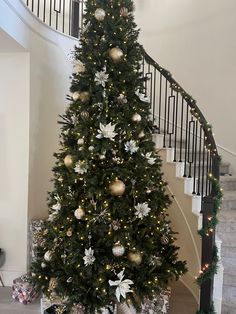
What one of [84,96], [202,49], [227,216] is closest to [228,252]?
[227,216]

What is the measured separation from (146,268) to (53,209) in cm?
92

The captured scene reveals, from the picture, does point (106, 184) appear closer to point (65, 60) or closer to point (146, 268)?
point (146, 268)

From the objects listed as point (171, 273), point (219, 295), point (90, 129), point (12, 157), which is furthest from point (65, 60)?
point (219, 295)

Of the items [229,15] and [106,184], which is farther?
[229,15]

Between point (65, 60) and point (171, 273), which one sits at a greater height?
point (65, 60)

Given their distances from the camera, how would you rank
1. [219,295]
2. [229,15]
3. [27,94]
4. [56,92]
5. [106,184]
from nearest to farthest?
[106,184]
[219,295]
[27,94]
[56,92]
[229,15]

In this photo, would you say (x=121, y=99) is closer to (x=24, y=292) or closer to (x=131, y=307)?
(x=131, y=307)

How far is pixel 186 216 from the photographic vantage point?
3398 mm

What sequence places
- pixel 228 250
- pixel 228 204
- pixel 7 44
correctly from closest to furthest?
pixel 7 44
pixel 228 250
pixel 228 204

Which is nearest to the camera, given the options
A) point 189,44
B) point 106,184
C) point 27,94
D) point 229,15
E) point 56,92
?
point 106,184

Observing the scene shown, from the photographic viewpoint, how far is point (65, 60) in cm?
390

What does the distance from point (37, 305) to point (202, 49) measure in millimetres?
4393

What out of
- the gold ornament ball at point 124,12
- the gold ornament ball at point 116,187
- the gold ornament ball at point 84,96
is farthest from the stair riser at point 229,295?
the gold ornament ball at point 124,12

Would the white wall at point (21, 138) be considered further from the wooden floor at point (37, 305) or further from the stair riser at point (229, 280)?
the stair riser at point (229, 280)
